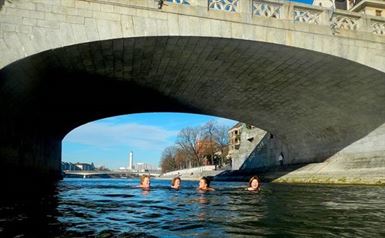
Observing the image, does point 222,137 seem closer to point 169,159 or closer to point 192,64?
point 169,159

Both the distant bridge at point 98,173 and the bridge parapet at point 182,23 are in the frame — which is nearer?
the bridge parapet at point 182,23

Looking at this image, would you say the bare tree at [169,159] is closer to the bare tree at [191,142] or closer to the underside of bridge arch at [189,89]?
the bare tree at [191,142]

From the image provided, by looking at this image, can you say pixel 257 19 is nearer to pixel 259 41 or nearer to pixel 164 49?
pixel 259 41

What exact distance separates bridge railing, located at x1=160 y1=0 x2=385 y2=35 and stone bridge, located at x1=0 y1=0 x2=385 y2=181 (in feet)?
0.16

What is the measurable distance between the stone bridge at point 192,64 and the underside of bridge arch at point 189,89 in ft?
0.24

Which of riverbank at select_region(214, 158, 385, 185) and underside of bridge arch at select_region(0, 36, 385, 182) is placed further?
riverbank at select_region(214, 158, 385, 185)

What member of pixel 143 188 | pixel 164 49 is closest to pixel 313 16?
pixel 164 49

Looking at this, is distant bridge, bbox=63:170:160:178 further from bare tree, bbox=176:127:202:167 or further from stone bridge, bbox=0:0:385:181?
stone bridge, bbox=0:0:385:181

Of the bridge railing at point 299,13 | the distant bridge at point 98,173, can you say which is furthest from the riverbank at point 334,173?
the distant bridge at point 98,173

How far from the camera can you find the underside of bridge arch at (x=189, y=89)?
15898 millimetres

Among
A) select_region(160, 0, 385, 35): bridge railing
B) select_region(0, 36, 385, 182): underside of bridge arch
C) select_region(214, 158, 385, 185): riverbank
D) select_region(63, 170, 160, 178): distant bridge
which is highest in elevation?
select_region(160, 0, 385, 35): bridge railing

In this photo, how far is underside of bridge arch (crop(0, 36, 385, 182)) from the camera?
15.9 metres

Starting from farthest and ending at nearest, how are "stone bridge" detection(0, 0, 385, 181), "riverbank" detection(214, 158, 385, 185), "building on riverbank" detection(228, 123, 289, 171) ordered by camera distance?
"building on riverbank" detection(228, 123, 289, 171), "riverbank" detection(214, 158, 385, 185), "stone bridge" detection(0, 0, 385, 181)

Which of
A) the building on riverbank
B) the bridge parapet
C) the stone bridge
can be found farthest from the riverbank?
the bridge parapet
